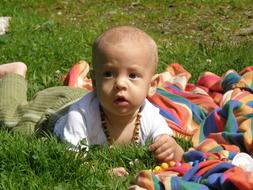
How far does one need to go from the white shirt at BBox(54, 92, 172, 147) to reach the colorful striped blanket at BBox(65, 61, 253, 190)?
0.29 metres

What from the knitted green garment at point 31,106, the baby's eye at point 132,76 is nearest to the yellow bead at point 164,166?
the baby's eye at point 132,76

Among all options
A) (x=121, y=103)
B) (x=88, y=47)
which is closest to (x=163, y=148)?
(x=121, y=103)

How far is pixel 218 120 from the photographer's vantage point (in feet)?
16.4

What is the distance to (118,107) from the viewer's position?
4.53 meters

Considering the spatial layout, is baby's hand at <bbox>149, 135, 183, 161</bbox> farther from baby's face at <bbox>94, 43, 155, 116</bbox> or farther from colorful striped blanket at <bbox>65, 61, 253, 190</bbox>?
baby's face at <bbox>94, 43, 155, 116</bbox>

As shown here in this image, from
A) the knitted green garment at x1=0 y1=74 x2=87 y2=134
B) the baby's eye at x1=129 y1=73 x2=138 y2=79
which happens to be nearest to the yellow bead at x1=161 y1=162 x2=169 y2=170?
the baby's eye at x1=129 y1=73 x2=138 y2=79

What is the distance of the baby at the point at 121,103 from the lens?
4.43 metres

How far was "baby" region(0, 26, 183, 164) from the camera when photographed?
4.43 m

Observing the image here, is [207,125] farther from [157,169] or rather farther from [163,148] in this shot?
[157,169]

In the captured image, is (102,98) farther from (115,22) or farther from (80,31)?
(115,22)

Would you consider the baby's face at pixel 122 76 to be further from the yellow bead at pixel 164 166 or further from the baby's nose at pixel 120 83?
the yellow bead at pixel 164 166

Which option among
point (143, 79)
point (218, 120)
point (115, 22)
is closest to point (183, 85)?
point (218, 120)

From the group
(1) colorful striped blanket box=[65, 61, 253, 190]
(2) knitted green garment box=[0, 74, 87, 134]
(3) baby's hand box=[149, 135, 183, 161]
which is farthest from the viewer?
(2) knitted green garment box=[0, 74, 87, 134]

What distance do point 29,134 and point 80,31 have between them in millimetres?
3486
